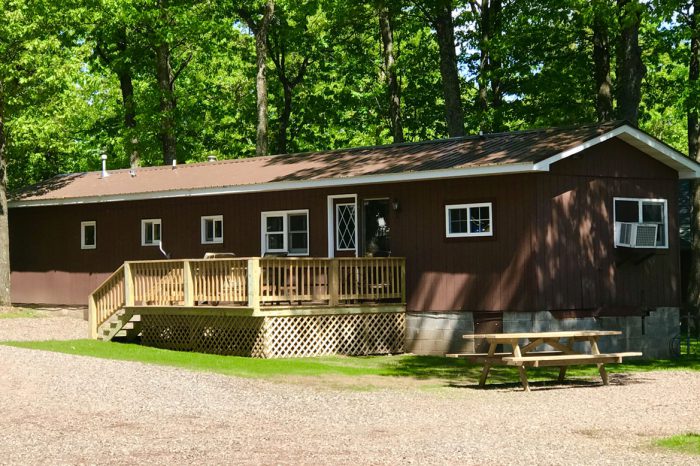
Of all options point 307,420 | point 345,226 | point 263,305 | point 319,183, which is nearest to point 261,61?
point 345,226

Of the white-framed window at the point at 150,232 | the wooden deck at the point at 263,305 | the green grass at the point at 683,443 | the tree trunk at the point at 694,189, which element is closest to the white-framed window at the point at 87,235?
the white-framed window at the point at 150,232

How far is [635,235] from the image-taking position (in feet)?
75.3

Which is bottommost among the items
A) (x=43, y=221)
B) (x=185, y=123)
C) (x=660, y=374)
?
(x=660, y=374)

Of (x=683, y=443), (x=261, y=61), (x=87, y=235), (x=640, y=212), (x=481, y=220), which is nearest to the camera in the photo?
(x=683, y=443)

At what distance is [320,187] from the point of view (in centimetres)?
2436

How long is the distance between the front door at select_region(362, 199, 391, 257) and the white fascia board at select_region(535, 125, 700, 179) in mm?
4090

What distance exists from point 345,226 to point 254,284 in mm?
4006

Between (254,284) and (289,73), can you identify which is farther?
(289,73)

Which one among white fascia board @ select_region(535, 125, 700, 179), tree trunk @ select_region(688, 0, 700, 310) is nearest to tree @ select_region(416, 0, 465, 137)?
tree trunk @ select_region(688, 0, 700, 310)

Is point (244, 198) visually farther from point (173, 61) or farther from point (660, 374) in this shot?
point (173, 61)

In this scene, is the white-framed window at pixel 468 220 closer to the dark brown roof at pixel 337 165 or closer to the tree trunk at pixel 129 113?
the dark brown roof at pixel 337 165

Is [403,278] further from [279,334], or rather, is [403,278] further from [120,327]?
[120,327]

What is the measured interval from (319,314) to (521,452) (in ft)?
37.0

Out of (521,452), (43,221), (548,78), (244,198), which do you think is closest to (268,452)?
(521,452)
